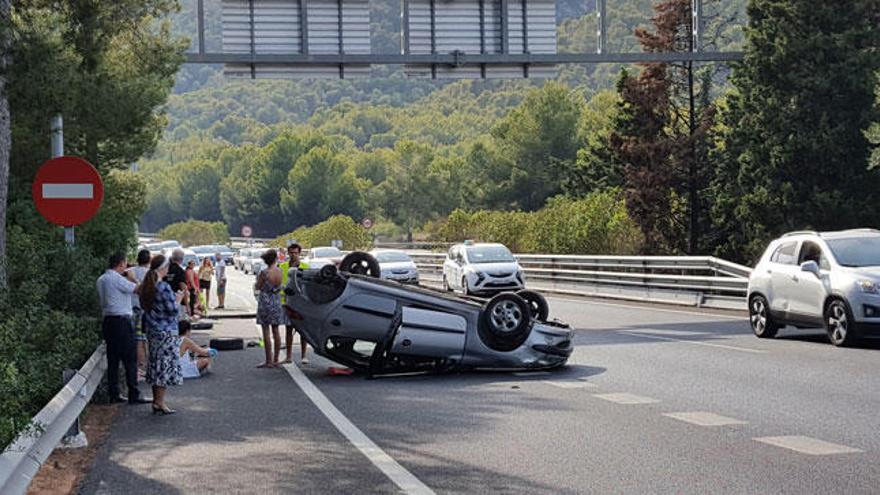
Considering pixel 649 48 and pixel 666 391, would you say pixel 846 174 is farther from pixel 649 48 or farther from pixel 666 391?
pixel 666 391

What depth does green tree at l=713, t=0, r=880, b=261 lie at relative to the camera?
46.1 metres

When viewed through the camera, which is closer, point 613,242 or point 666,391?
point 666,391

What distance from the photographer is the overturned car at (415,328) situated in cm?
1612

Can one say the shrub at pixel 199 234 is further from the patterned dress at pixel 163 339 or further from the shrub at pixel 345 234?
the patterned dress at pixel 163 339

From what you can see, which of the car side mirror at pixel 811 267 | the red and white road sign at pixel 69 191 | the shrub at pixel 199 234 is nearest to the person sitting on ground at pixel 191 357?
the red and white road sign at pixel 69 191

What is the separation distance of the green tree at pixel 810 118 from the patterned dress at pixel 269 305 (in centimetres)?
3050

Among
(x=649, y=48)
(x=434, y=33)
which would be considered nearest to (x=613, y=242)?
(x=649, y=48)

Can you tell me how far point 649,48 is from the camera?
52.3 m

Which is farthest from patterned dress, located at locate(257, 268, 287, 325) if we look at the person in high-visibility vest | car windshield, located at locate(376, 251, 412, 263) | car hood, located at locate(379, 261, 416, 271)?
car windshield, located at locate(376, 251, 412, 263)

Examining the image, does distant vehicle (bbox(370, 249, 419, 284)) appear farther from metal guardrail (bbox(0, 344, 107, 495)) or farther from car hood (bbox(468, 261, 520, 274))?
metal guardrail (bbox(0, 344, 107, 495))

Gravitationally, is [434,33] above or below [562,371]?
above

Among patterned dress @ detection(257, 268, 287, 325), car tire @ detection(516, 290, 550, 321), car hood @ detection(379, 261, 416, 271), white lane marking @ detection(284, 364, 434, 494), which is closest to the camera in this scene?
white lane marking @ detection(284, 364, 434, 494)

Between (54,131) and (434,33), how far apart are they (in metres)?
15.2

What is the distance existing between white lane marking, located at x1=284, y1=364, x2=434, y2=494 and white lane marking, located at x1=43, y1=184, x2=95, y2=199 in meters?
3.39
